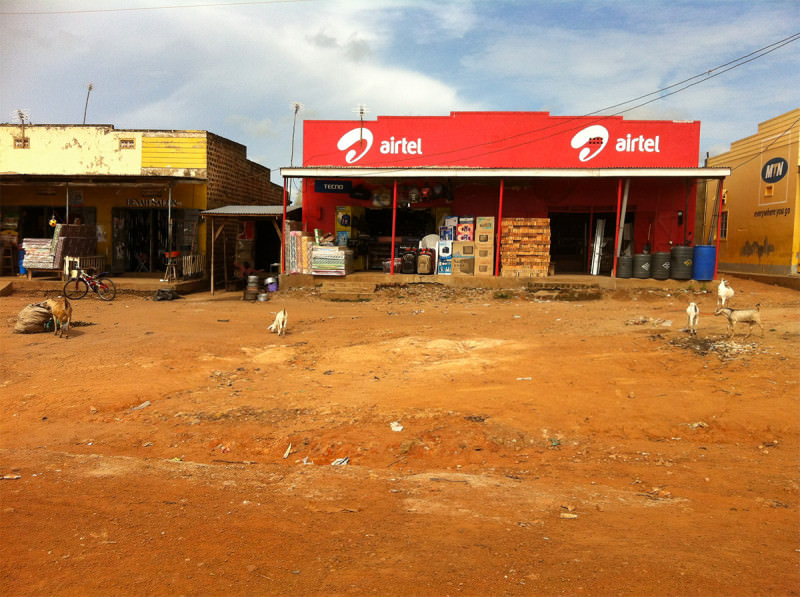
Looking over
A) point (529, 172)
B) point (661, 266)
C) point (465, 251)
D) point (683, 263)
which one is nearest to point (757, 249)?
point (683, 263)

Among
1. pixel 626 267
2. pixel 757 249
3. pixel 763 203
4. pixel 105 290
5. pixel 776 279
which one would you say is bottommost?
pixel 105 290

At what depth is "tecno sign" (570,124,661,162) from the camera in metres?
19.2

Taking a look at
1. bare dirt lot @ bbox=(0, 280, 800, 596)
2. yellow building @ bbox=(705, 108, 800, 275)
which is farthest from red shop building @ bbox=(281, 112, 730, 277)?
bare dirt lot @ bbox=(0, 280, 800, 596)

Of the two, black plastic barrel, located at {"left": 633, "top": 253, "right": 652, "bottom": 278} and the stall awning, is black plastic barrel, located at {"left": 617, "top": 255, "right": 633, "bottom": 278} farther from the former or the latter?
the stall awning

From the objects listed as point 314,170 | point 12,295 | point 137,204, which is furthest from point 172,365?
point 137,204

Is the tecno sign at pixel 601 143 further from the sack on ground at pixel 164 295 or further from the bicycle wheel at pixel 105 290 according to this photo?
the bicycle wheel at pixel 105 290

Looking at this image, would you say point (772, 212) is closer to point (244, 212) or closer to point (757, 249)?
point (757, 249)

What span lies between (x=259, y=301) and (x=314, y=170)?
4553 millimetres

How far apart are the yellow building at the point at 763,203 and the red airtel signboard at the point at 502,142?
9.68 feet

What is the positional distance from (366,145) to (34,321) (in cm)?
1211

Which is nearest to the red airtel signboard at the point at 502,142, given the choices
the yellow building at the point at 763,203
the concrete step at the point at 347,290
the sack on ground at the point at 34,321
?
the yellow building at the point at 763,203

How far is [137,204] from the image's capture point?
21.6 metres

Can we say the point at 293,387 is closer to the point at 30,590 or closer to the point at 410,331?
the point at 410,331

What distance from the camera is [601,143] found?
19344 millimetres
